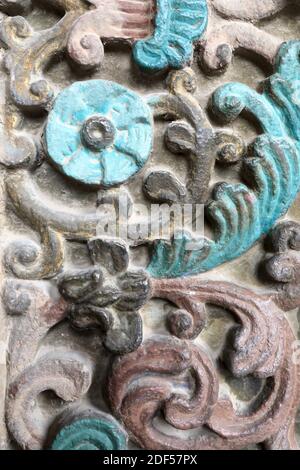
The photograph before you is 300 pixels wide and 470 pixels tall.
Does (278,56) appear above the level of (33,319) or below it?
above

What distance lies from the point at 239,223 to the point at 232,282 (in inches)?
4.8

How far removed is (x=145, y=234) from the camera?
3.50 ft

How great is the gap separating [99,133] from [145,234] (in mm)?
220

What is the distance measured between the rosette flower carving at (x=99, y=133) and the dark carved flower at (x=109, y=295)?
0.14 metres

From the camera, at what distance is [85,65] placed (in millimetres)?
1054

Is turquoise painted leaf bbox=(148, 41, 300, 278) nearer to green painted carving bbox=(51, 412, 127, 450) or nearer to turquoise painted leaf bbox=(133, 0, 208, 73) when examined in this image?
turquoise painted leaf bbox=(133, 0, 208, 73)

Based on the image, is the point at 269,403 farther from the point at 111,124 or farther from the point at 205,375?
the point at 111,124

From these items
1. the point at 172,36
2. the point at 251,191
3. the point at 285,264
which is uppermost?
the point at 172,36

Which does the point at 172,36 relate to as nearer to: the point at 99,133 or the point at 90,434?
the point at 99,133

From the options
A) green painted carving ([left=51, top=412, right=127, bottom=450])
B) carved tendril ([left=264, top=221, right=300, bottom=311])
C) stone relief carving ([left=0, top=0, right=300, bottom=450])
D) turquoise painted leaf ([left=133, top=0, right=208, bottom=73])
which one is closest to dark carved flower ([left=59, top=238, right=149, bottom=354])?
stone relief carving ([left=0, top=0, right=300, bottom=450])

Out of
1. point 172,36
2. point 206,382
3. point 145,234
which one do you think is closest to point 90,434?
point 206,382

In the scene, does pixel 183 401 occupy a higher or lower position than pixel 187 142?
lower
